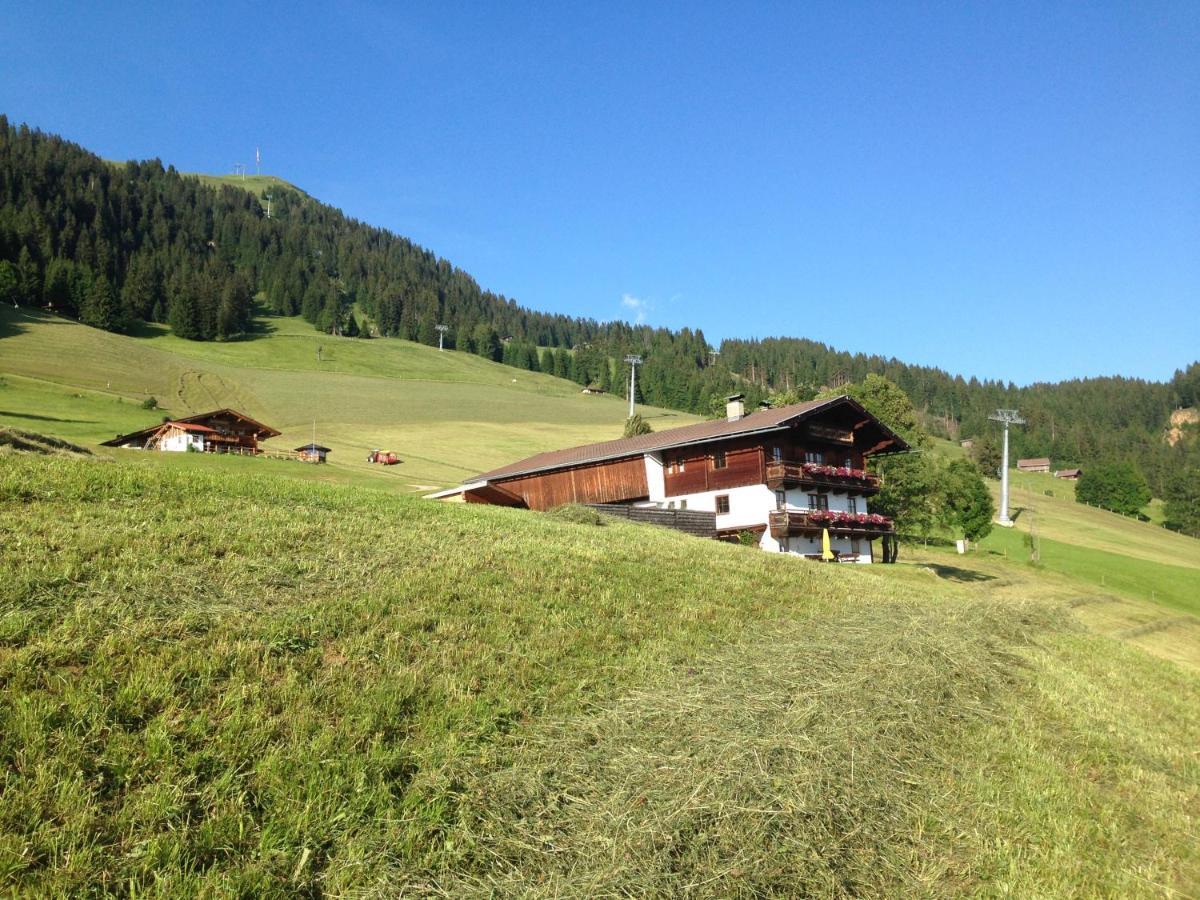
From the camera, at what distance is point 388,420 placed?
98.1 m

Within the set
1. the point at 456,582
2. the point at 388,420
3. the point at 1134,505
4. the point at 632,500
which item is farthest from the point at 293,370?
the point at 1134,505

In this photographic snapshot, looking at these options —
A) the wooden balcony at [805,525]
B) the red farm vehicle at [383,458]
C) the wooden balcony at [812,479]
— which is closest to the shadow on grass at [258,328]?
the red farm vehicle at [383,458]

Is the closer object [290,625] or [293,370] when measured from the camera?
[290,625]

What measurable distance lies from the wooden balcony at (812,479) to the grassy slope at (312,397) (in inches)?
1116

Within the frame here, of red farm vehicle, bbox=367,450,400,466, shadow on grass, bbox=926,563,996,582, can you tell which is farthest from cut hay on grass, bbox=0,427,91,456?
red farm vehicle, bbox=367,450,400,466

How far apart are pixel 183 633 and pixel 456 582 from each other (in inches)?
168

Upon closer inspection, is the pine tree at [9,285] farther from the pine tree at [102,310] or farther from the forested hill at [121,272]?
the pine tree at [102,310]

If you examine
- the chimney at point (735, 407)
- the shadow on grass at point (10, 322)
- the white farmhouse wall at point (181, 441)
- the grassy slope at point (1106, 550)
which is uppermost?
the shadow on grass at point (10, 322)

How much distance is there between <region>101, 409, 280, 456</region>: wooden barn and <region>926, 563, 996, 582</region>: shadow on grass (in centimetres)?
5523

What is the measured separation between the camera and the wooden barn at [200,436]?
61.8m

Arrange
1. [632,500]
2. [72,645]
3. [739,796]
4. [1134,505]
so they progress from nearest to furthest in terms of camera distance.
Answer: [739,796], [72,645], [632,500], [1134,505]

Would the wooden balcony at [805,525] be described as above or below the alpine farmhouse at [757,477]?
below

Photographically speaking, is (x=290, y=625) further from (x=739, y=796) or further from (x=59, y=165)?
(x=59, y=165)

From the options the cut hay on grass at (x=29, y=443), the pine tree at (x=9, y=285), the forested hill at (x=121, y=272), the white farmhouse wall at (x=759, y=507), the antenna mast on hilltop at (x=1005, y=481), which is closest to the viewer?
the cut hay on grass at (x=29, y=443)
